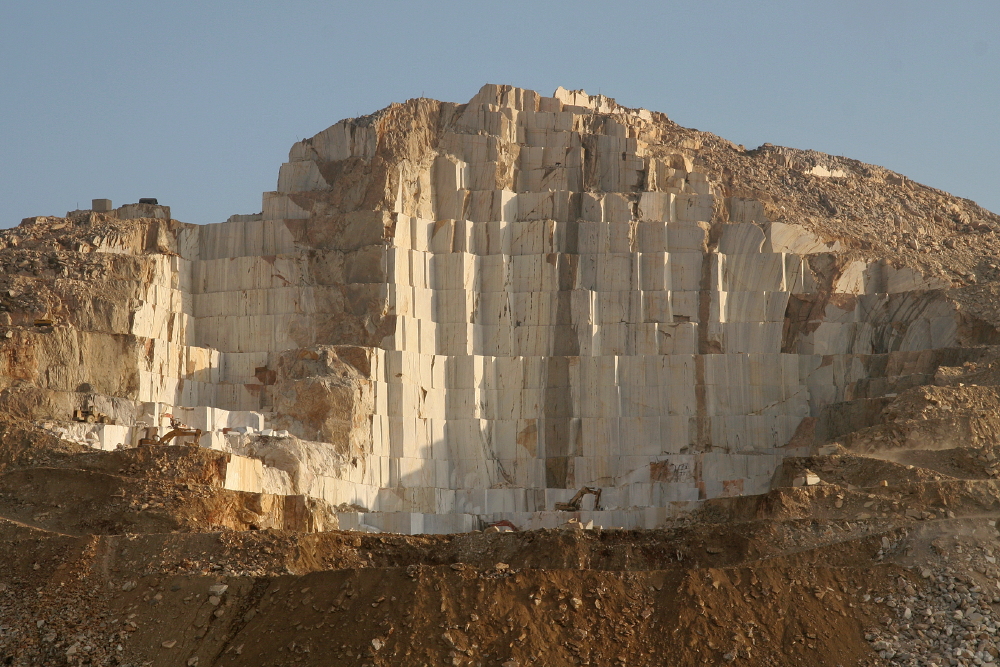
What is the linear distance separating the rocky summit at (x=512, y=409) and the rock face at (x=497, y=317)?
0.09m

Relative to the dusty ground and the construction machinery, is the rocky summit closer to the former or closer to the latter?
Result: the dusty ground

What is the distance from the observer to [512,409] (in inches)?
1688

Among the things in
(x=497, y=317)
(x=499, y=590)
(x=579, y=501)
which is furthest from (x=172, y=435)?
(x=499, y=590)

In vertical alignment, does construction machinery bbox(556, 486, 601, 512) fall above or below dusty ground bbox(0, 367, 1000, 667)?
above

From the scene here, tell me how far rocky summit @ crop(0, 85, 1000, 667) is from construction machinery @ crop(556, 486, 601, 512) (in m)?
0.17

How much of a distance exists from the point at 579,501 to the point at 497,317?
635cm

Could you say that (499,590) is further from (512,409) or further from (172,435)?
(512,409)

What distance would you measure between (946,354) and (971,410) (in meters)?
5.98

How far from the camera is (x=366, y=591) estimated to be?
24688 millimetres

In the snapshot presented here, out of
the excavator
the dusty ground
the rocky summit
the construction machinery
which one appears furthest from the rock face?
the dusty ground

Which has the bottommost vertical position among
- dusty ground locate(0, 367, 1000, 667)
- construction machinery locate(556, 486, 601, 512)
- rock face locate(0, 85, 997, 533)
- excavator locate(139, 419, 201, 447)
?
dusty ground locate(0, 367, 1000, 667)

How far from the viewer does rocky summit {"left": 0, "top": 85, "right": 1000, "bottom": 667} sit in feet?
80.7

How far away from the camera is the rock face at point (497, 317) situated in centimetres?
3978

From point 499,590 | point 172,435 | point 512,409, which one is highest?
point 512,409
